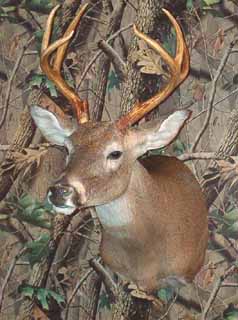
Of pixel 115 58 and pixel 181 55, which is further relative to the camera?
pixel 115 58

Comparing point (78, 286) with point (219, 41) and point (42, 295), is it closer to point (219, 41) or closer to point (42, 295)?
point (42, 295)

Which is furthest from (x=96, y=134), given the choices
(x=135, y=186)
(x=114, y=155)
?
(x=135, y=186)

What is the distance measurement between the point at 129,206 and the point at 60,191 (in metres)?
0.25

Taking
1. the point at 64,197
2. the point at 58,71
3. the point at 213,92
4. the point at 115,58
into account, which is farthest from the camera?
the point at 115,58

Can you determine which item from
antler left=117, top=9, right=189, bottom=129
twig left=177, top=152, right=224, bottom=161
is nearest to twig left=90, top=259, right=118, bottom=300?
twig left=177, top=152, right=224, bottom=161

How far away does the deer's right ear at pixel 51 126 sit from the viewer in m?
1.76

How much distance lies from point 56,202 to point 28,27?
0.80m

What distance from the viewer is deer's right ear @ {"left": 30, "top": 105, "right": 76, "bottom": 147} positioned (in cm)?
176

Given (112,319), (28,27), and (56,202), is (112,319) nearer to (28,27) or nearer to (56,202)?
(56,202)

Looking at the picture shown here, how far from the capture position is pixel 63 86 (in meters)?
1.76

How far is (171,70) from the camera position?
5.47 feet

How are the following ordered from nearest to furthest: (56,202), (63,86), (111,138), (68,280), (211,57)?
(56,202)
(111,138)
(63,86)
(211,57)
(68,280)

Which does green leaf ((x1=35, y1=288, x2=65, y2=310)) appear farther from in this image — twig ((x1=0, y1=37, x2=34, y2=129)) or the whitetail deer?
twig ((x1=0, y1=37, x2=34, y2=129))

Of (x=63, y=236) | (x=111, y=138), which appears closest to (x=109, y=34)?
(x=111, y=138)
